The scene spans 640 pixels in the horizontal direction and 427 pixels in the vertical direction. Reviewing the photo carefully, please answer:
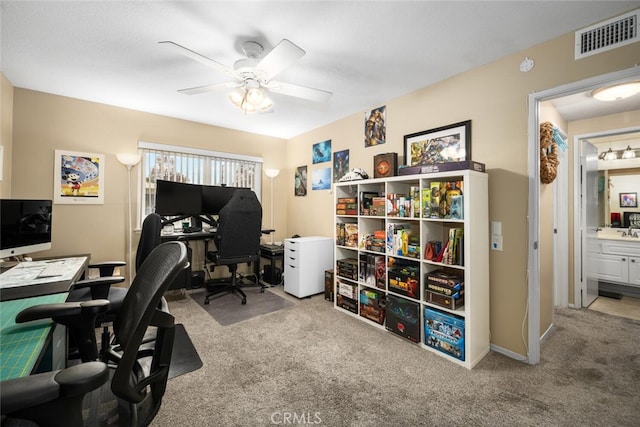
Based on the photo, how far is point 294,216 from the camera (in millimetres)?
4816

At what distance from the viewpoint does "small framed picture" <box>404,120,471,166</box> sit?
98.1 inches

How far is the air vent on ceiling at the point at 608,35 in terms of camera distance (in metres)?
1.71

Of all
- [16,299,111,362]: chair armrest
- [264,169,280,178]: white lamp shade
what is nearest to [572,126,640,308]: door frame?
[264,169,280,178]: white lamp shade

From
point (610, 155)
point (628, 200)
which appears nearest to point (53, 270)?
point (610, 155)

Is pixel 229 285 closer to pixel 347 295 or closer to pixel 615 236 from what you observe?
pixel 347 295

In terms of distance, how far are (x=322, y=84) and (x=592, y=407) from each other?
10.6ft

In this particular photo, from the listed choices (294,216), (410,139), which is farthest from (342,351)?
(294,216)

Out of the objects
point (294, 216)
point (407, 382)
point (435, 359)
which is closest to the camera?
point (407, 382)

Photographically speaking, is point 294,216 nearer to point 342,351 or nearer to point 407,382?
point 342,351

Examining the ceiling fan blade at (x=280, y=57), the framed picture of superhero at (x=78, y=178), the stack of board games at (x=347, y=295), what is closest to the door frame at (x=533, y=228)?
the stack of board games at (x=347, y=295)

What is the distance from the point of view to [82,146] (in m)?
3.24

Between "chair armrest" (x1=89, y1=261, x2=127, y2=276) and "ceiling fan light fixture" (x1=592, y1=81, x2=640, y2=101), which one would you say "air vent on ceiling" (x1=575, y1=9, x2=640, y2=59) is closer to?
"ceiling fan light fixture" (x1=592, y1=81, x2=640, y2=101)

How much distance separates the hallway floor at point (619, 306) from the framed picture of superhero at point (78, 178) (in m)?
6.17

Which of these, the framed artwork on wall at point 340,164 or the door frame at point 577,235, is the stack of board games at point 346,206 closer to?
the framed artwork on wall at point 340,164
